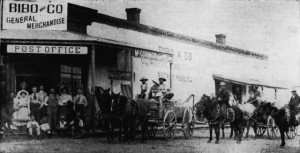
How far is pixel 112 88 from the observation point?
52.1ft

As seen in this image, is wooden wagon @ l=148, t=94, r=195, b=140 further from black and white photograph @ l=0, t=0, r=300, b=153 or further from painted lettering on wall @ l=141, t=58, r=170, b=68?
painted lettering on wall @ l=141, t=58, r=170, b=68

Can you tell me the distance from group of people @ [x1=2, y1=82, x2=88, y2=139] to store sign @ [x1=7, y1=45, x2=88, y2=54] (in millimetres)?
1091

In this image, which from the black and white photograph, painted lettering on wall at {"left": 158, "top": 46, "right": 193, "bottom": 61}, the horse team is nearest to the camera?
the horse team

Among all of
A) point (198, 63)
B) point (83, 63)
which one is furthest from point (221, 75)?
point (83, 63)

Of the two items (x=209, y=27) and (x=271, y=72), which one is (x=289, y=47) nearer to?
(x=209, y=27)

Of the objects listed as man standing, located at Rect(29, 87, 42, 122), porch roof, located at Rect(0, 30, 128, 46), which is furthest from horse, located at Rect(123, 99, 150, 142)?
man standing, located at Rect(29, 87, 42, 122)

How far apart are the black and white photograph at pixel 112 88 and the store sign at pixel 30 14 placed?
1.2 inches

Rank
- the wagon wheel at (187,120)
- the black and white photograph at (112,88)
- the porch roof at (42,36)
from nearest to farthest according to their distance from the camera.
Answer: the black and white photograph at (112,88)
the porch roof at (42,36)
the wagon wheel at (187,120)

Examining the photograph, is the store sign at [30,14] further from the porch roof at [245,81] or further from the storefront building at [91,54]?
the porch roof at [245,81]

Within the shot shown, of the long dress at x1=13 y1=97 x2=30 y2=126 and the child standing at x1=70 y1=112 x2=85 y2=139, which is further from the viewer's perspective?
the child standing at x1=70 y1=112 x2=85 y2=139

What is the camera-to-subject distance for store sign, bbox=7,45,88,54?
12.2 m

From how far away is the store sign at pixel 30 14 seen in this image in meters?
12.4

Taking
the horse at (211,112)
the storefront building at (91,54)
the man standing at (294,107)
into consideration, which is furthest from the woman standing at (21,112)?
the man standing at (294,107)

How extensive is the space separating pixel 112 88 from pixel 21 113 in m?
4.50
